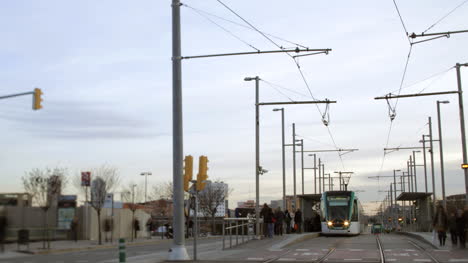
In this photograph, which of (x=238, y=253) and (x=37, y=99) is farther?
(x=37, y=99)

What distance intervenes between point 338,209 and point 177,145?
23911mm

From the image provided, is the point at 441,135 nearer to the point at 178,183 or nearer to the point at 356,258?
the point at 356,258

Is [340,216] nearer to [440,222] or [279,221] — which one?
[279,221]

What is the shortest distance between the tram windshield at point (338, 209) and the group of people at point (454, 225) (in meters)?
15.2

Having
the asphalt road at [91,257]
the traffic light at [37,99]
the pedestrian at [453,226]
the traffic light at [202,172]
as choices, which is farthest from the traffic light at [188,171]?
the pedestrian at [453,226]

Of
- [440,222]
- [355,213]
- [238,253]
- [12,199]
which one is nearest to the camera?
[238,253]

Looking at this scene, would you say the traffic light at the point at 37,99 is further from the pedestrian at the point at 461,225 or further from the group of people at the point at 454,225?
the pedestrian at the point at 461,225

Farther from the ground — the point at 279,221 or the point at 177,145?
the point at 177,145

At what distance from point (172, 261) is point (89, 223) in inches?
993

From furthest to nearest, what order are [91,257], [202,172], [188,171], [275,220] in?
[275,220] → [91,257] → [202,172] → [188,171]

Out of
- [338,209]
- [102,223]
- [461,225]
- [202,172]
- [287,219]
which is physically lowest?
[102,223]

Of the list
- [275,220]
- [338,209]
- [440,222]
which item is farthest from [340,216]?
[440,222]

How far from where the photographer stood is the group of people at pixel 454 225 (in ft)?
74.0

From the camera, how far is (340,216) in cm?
4038
